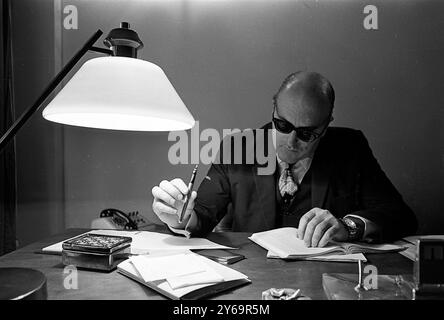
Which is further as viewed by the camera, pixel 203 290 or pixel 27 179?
pixel 27 179

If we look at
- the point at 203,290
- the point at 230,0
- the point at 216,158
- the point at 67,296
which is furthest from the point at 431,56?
the point at 67,296

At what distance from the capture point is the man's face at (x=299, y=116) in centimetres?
130

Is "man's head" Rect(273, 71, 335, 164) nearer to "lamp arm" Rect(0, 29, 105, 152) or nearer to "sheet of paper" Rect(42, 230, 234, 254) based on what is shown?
"sheet of paper" Rect(42, 230, 234, 254)

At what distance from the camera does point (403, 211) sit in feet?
4.12

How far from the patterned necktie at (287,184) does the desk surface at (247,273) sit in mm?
490

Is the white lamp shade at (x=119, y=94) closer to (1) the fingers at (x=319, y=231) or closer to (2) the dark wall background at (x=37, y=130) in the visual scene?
(1) the fingers at (x=319, y=231)

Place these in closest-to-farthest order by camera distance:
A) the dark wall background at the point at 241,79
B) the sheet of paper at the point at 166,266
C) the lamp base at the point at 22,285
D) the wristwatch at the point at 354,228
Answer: the lamp base at the point at 22,285
the sheet of paper at the point at 166,266
the wristwatch at the point at 354,228
the dark wall background at the point at 241,79

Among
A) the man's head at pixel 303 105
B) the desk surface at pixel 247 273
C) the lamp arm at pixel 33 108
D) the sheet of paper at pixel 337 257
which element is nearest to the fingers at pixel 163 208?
the desk surface at pixel 247 273

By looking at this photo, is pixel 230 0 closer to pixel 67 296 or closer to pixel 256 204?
pixel 256 204

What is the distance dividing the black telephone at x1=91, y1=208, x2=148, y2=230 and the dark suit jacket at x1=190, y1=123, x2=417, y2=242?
25 centimetres

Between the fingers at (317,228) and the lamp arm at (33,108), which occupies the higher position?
the lamp arm at (33,108)

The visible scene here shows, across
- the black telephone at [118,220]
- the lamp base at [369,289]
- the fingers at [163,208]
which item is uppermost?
the fingers at [163,208]

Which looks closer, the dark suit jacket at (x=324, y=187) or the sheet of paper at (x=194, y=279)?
the sheet of paper at (x=194, y=279)

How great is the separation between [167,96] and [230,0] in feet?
2.49
